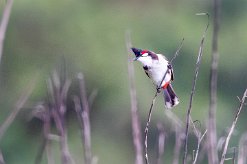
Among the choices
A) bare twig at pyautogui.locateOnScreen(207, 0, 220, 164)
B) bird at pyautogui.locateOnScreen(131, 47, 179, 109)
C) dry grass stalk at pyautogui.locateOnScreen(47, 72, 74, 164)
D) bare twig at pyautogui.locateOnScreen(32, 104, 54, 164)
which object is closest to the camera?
bare twig at pyautogui.locateOnScreen(207, 0, 220, 164)

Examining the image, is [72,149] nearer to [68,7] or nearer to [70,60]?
[70,60]

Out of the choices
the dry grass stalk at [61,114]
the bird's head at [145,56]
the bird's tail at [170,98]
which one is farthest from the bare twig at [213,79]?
the bird's head at [145,56]

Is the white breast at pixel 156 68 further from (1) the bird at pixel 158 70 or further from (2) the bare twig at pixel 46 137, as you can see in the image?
(2) the bare twig at pixel 46 137

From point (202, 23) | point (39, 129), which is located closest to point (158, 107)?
point (39, 129)

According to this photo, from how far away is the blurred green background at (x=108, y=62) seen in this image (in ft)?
42.0

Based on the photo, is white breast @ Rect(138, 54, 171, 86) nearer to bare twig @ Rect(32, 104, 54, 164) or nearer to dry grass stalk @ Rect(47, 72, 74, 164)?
bare twig @ Rect(32, 104, 54, 164)

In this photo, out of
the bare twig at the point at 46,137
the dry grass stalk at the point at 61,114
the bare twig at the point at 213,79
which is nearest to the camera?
the bare twig at the point at 213,79

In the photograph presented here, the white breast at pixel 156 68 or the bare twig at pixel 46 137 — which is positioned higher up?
the bare twig at pixel 46 137

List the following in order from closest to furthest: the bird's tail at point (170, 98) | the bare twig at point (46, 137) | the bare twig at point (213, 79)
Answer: the bare twig at point (213, 79) < the bare twig at point (46, 137) < the bird's tail at point (170, 98)

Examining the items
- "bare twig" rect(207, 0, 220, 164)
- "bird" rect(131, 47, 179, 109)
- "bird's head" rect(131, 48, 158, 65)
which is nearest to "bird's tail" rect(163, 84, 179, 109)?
"bird" rect(131, 47, 179, 109)

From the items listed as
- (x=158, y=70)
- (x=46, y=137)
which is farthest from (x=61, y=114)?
(x=158, y=70)

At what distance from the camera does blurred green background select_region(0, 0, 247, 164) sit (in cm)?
1280

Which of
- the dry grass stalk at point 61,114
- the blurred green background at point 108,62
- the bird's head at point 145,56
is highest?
the dry grass stalk at point 61,114

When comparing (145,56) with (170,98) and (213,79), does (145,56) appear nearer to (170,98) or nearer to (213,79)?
(170,98)
